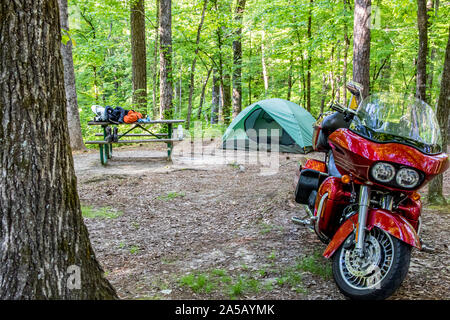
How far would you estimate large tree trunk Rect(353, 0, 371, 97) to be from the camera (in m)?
7.56

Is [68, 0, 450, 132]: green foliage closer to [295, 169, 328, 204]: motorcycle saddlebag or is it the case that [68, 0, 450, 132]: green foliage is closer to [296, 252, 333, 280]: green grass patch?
[295, 169, 328, 204]: motorcycle saddlebag

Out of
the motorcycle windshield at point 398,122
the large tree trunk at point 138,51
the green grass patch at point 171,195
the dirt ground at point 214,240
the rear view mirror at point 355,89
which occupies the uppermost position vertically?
the large tree trunk at point 138,51

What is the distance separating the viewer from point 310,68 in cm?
1425

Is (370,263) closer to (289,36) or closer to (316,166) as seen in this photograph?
(316,166)

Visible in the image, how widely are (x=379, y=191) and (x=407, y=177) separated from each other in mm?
277

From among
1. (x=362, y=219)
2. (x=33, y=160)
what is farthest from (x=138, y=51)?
(x=362, y=219)

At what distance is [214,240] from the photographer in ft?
13.4

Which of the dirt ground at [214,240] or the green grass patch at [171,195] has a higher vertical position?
the green grass patch at [171,195]

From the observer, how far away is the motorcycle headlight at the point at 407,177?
2383mm

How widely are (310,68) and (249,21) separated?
2.92 meters

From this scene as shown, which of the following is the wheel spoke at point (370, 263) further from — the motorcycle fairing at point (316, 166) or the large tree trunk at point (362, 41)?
the large tree trunk at point (362, 41)

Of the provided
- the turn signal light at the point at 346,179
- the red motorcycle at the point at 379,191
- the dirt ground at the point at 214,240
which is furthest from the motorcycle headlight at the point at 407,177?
the dirt ground at the point at 214,240
